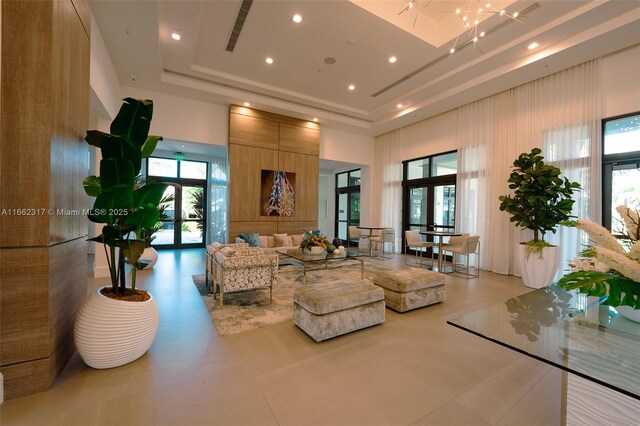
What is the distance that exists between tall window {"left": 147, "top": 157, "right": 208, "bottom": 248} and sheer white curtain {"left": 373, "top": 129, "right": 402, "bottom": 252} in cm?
651

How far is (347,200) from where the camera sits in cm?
1142

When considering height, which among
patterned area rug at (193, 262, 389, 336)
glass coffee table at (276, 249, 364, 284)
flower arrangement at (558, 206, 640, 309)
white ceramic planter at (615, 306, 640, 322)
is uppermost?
flower arrangement at (558, 206, 640, 309)

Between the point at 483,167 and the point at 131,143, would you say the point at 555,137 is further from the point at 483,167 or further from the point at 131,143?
the point at 131,143

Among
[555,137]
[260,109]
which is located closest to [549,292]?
[555,137]

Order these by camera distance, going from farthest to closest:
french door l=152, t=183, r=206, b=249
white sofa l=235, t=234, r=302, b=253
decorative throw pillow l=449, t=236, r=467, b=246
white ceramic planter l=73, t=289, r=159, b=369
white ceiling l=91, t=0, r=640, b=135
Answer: french door l=152, t=183, r=206, b=249
white sofa l=235, t=234, r=302, b=253
decorative throw pillow l=449, t=236, r=467, b=246
white ceiling l=91, t=0, r=640, b=135
white ceramic planter l=73, t=289, r=159, b=369

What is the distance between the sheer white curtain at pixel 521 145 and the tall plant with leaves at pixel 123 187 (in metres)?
6.75

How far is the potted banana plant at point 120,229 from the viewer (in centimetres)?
216

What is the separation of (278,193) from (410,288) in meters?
5.03

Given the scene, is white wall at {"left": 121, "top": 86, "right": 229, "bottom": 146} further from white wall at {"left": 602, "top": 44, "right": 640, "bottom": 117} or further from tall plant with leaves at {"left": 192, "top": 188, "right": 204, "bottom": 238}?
white wall at {"left": 602, "top": 44, "right": 640, "bottom": 117}

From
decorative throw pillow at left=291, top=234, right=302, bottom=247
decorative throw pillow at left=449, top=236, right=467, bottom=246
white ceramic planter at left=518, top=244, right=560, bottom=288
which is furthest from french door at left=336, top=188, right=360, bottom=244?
white ceramic planter at left=518, top=244, right=560, bottom=288

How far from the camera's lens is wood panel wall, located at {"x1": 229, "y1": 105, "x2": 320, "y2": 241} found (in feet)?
23.1

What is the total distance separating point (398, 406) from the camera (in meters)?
1.84

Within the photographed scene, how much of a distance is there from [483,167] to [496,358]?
5.23 meters

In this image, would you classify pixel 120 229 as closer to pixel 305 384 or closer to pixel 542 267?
pixel 305 384
